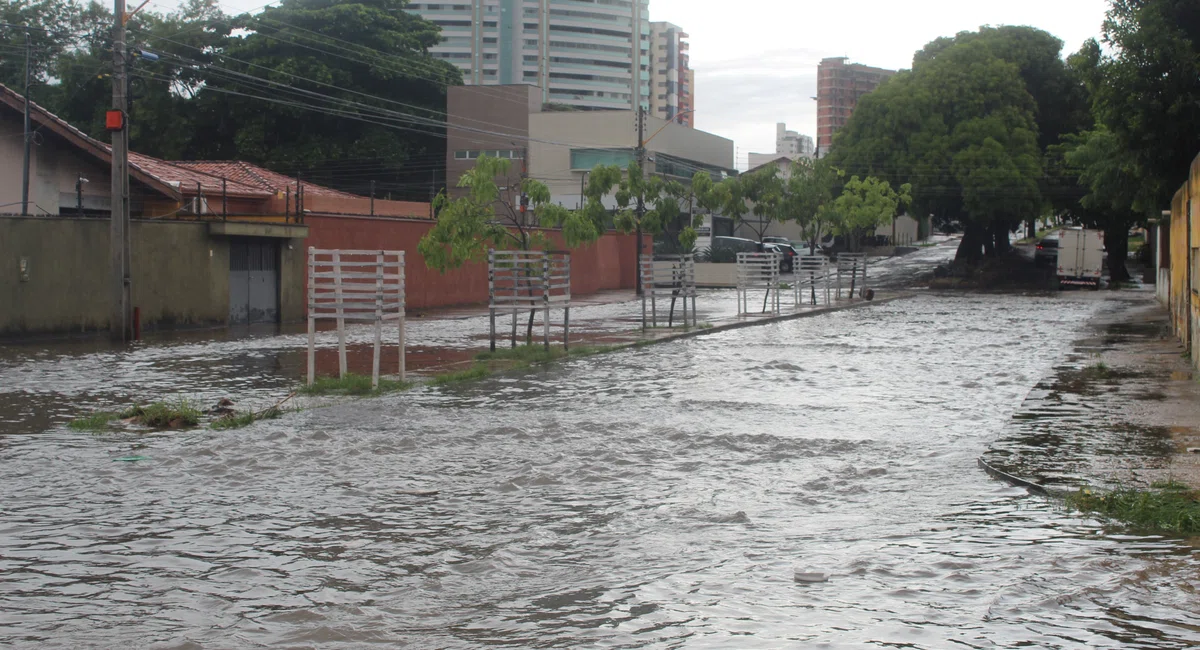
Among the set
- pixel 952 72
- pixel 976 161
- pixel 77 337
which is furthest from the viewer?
pixel 952 72

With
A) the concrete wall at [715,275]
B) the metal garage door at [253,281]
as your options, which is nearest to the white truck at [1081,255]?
the concrete wall at [715,275]

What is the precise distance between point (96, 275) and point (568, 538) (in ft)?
67.9

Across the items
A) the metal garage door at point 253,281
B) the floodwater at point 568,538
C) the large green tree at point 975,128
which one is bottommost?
the floodwater at point 568,538

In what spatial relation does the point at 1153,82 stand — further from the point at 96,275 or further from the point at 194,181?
the point at 194,181

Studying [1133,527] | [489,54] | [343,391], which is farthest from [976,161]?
[489,54]

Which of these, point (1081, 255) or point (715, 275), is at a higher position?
point (1081, 255)

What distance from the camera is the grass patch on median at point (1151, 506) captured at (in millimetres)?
7449

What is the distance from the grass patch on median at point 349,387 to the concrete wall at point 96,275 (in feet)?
37.5

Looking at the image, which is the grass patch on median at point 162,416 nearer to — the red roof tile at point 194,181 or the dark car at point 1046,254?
the red roof tile at point 194,181

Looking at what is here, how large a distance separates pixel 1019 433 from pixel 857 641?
6.68 meters

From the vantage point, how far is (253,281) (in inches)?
1160

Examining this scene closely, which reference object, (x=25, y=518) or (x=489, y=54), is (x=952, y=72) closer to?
(x=25, y=518)

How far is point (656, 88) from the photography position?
19038 centimetres

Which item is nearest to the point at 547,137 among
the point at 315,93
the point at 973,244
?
the point at 315,93
